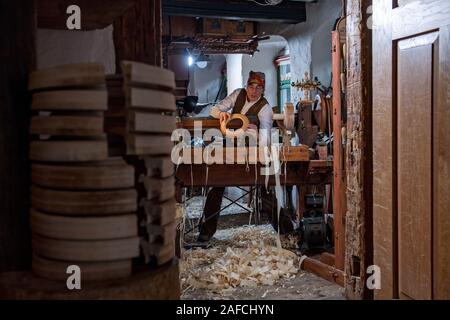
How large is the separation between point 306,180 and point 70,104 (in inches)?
196

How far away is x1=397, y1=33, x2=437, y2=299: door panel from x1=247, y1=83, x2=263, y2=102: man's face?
164 inches

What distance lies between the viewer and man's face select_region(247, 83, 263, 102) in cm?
676

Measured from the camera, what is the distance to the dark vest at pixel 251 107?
6677 mm

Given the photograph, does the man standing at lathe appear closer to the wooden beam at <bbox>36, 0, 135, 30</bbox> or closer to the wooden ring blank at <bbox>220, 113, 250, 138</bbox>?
the wooden ring blank at <bbox>220, 113, 250, 138</bbox>

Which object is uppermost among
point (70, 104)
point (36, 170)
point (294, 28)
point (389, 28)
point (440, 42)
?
point (294, 28)

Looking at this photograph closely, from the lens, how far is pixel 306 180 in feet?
19.3

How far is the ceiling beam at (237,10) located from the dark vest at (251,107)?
66.8 inches

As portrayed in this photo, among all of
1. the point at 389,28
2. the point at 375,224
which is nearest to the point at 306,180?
the point at 375,224

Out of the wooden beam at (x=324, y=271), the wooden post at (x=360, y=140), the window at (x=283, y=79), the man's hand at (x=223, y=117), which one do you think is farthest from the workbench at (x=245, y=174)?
the window at (x=283, y=79)

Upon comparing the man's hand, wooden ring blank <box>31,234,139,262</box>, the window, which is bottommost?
wooden ring blank <box>31,234,139,262</box>

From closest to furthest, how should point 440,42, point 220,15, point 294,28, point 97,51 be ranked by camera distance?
point 440,42 < point 97,51 < point 220,15 < point 294,28

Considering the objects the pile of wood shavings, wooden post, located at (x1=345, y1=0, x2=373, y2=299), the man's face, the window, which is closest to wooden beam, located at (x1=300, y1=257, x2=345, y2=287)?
the pile of wood shavings

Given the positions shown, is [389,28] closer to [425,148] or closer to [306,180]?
[425,148]

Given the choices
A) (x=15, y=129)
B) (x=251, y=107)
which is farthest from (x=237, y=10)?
(x=15, y=129)
